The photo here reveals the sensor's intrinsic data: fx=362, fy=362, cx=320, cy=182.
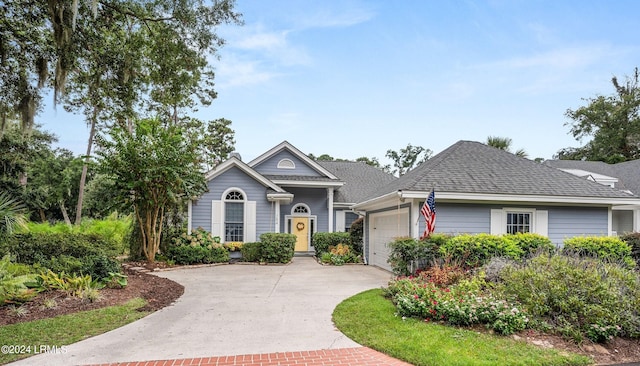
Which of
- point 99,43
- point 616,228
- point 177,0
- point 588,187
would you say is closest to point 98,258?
point 99,43

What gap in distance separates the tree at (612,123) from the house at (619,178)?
12887 mm

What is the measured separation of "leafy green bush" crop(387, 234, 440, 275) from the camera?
9.22 meters

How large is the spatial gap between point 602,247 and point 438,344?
806 cm

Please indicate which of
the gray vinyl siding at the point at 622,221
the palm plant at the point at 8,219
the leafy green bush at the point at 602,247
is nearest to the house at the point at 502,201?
the leafy green bush at the point at 602,247

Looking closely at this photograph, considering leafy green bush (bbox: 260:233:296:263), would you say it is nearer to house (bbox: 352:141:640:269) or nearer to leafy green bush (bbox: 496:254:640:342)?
house (bbox: 352:141:640:269)

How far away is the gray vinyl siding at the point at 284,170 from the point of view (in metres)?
18.5

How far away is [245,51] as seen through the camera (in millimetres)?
11594

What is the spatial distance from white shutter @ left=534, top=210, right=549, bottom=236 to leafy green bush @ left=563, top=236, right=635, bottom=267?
43.3 inches

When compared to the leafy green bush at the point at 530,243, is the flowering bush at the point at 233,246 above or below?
below

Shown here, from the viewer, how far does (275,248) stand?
14125 millimetres

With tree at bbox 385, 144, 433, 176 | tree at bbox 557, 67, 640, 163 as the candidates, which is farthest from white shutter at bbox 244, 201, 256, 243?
A: tree at bbox 557, 67, 640, 163

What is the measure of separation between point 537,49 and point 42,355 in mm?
17100

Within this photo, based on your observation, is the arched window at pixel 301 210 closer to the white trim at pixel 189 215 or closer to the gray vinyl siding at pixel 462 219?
the white trim at pixel 189 215

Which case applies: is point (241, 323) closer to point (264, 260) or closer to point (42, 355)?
point (42, 355)
